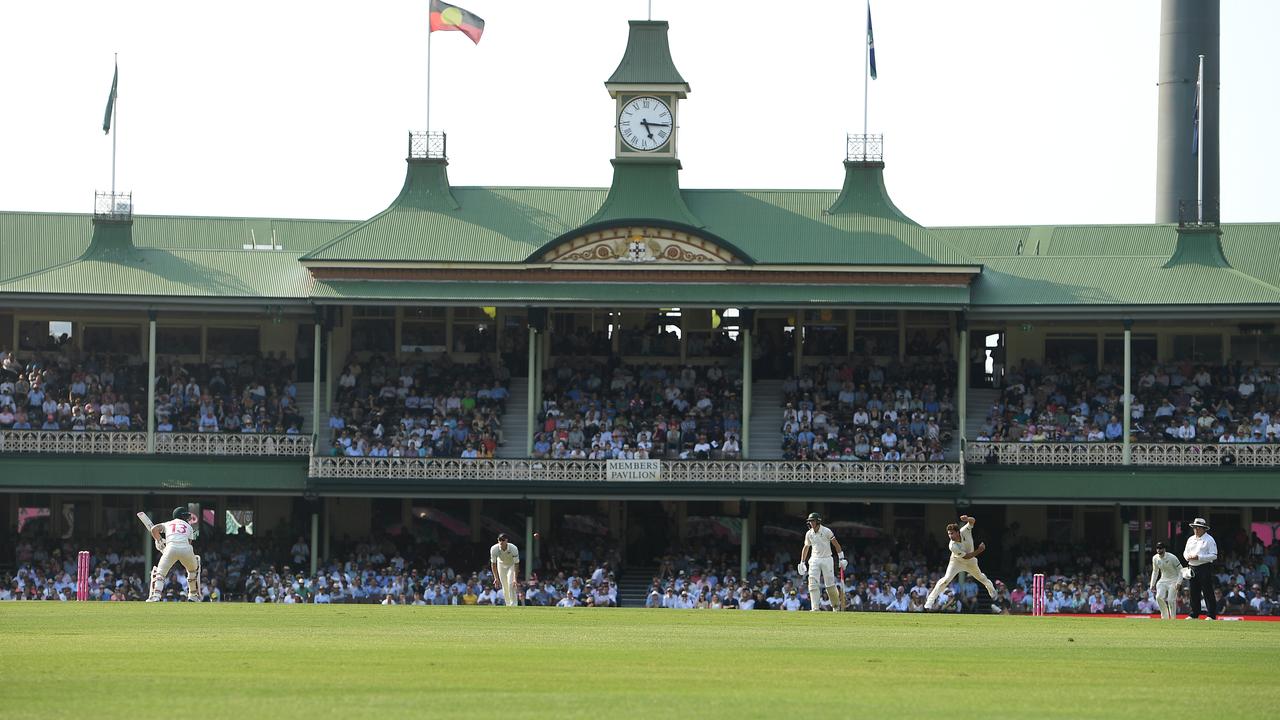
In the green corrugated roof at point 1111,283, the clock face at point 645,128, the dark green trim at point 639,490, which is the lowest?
the dark green trim at point 639,490

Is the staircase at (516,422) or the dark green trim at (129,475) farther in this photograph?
the staircase at (516,422)

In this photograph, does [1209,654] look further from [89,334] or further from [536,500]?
[89,334]

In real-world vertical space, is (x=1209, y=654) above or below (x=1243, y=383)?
below

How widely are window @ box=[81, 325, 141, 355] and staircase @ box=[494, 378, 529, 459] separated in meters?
8.42

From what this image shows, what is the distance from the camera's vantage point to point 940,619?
81.6 ft

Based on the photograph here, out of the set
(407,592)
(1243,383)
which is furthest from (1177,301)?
(407,592)

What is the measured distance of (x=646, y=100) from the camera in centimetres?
4431

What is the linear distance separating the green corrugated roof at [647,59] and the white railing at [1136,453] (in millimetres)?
10583

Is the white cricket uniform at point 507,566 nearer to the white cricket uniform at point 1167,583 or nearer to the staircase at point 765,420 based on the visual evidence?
the white cricket uniform at point 1167,583

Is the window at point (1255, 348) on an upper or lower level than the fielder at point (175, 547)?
upper

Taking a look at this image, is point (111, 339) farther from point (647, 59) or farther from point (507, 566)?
point (507, 566)

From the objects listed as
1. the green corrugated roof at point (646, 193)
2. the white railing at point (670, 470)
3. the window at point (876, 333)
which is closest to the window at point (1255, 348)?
the window at point (876, 333)

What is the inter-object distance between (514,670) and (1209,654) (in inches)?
267

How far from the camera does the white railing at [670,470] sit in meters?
40.0
